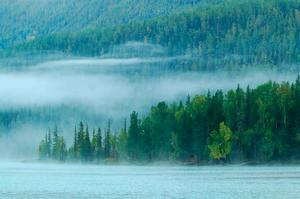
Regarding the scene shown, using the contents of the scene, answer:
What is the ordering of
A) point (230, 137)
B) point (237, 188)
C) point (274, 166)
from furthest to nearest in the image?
1. point (230, 137)
2. point (274, 166)
3. point (237, 188)

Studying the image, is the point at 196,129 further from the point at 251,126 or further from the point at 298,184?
the point at 298,184

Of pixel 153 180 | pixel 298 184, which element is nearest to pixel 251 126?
pixel 153 180

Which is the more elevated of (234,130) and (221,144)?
(234,130)

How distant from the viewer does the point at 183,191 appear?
9319 centimetres

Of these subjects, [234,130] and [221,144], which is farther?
[234,130]

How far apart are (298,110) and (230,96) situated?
21.2 m

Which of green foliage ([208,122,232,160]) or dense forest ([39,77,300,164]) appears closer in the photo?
dense forest ([39,77,300,164])

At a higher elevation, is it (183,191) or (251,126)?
(251,126)

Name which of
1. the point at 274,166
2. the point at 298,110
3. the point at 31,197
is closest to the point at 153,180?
the point at 31,197

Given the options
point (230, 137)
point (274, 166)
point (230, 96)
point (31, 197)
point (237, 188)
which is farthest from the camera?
point (230, 96)

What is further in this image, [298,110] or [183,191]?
[298,110]

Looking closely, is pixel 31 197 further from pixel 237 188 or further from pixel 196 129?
pixel 196 129

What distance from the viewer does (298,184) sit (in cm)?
9738

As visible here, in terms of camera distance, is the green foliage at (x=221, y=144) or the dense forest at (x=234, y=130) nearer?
the dense forest at (x=234, y=130)
